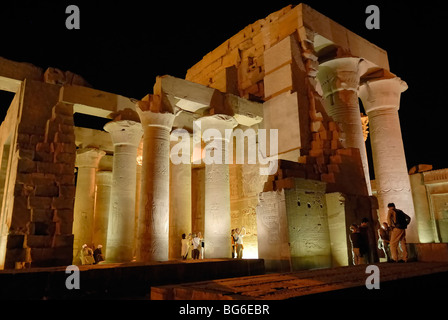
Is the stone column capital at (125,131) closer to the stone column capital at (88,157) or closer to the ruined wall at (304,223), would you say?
the stone column capital at (88,157)

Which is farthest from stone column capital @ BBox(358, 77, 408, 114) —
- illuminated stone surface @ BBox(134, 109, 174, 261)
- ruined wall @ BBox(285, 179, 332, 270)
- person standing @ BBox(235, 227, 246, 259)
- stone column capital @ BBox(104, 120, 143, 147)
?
stone column capital @ BBox(104, 120, 143, 147)

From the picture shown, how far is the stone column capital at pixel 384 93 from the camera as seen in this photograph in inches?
602

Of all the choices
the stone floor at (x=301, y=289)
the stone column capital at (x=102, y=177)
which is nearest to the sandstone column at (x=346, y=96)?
the stone floor at (x=301, y=289)

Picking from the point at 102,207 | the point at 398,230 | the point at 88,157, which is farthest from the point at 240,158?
the point at 398,230

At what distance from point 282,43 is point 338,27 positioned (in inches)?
123

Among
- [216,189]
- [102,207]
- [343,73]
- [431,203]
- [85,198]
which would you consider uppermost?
[343,73]

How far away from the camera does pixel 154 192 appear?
1170 cm

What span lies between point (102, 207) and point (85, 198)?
1.75 m

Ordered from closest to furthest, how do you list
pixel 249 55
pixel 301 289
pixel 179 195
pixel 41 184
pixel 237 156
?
pixel 301 289
pixel 41 184
pixel 179 195
pixel 249 55
pixel 237 156

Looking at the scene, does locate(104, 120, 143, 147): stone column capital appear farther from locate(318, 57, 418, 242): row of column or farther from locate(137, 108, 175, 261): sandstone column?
locate(318, 57, 418, 242): row of column

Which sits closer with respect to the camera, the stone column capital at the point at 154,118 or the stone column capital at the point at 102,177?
the stone column capital at the point at 154,118

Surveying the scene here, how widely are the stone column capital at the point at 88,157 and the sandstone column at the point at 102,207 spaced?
1703 mm

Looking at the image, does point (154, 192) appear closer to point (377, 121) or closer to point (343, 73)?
point (343, 73)
